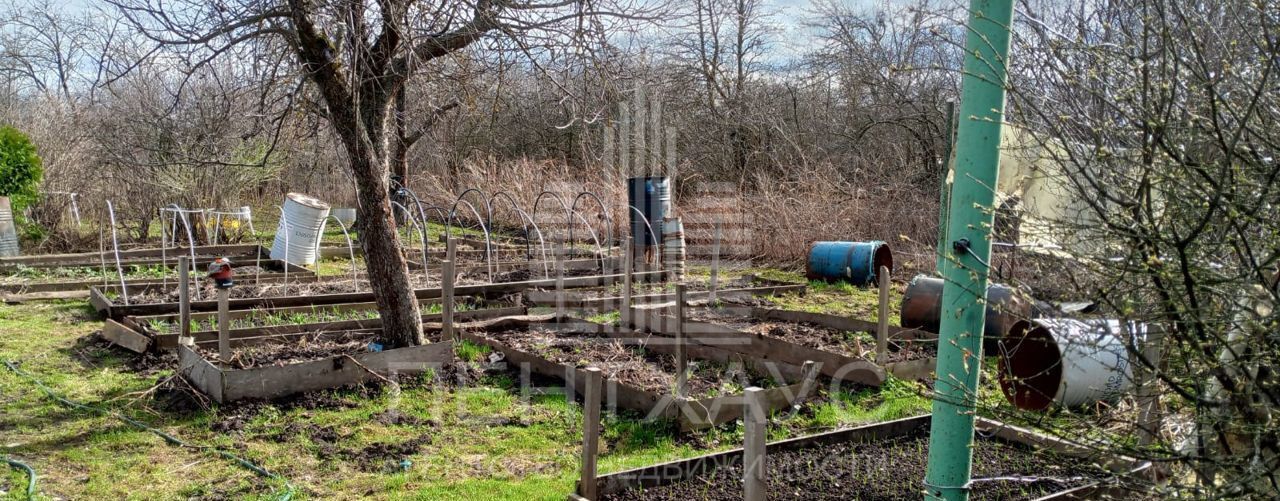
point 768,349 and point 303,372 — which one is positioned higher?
point 768,349

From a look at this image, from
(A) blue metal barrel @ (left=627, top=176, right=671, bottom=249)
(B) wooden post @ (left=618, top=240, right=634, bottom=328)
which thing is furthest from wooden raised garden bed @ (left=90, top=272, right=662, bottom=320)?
(A) blue metal barrel @ (left=627, top=176, right=671, bottom=249)

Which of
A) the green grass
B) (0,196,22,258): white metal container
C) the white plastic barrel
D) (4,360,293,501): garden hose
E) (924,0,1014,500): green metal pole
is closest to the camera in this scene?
(924,0,1014,500): green metal pole

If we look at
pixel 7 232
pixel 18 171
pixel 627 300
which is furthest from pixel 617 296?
pixel 18 171

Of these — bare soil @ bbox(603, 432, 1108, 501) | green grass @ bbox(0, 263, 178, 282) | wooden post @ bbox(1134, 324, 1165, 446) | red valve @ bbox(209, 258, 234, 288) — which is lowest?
green grass @ bbox(0, 263, 178, 282)

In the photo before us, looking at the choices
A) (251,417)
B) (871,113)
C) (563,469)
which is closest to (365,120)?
(251,417)

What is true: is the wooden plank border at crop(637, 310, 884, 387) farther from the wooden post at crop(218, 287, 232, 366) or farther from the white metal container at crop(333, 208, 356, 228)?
the white metal container at crop(333, 208, 356, 228)

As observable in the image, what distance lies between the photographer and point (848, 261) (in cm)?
1023

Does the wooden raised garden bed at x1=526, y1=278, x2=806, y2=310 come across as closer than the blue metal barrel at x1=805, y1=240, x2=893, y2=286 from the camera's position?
Yes

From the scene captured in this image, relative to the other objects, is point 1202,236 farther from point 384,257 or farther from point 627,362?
point 384,257

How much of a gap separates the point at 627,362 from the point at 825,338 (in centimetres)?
174

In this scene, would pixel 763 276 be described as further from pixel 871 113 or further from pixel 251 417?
pixel 251 417

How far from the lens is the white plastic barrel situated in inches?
400

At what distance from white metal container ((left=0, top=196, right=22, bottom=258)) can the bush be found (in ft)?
1.32

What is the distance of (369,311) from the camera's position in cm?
801
